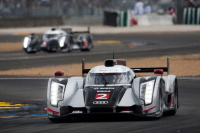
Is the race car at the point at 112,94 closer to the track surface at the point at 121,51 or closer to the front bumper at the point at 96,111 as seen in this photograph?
the front bumper at the point at 96,111

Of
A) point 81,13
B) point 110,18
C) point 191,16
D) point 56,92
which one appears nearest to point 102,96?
point 56,92

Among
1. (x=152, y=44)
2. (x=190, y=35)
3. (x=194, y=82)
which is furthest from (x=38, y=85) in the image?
(x=190, y=35)

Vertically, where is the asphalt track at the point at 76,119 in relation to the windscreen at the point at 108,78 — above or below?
below

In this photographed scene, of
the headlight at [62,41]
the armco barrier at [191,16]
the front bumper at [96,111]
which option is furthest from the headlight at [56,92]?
the armco barrier at [191,16]

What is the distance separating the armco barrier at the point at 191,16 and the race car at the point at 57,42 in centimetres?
2354

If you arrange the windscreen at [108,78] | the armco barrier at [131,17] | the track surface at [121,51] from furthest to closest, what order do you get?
1. the armco barrier at [131,17]
2. the track surface at [121,51]
3. the windscreen at [108,78]

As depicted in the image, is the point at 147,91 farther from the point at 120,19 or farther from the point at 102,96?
the point at 120,19

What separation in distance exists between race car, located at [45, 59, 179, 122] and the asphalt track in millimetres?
267

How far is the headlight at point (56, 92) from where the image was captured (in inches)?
527

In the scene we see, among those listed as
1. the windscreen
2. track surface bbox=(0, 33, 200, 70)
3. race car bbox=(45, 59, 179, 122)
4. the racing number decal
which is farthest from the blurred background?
the racing number decal

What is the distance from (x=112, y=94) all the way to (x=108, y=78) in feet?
3.14

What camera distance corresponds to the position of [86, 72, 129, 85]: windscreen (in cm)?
1385

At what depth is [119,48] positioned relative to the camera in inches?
1570

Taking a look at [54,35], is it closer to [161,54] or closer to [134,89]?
[161,54]
